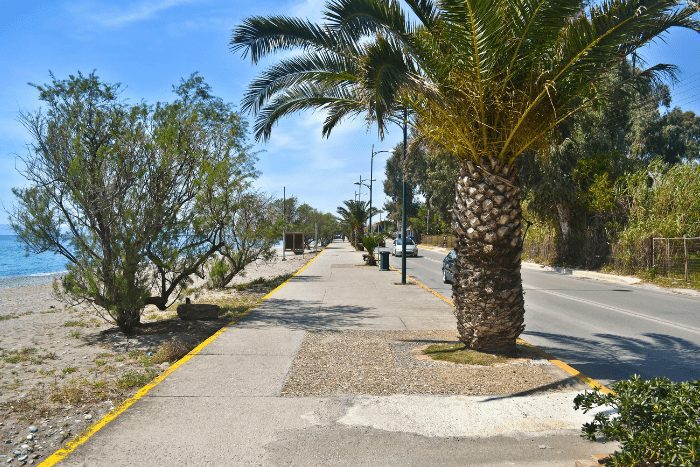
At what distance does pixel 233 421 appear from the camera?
522 centimetres

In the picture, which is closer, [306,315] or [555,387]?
[555,387]

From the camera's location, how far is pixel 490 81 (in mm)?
7398

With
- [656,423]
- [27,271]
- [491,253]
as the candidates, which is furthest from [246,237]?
[27,271]

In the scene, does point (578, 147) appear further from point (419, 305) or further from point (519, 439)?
point (519, 439)

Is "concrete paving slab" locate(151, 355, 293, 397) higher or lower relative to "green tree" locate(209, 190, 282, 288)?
lower

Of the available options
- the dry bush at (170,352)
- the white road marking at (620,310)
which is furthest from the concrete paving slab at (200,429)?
the white road marking at (620,310)

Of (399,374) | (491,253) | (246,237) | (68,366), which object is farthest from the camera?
(246,237)

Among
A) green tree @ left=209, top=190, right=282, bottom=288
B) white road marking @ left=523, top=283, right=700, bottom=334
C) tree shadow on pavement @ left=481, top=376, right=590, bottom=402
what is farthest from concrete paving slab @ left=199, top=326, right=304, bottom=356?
green tree @ left=209, top=190, right=282, bottom=288

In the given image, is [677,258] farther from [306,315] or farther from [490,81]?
[490,81]

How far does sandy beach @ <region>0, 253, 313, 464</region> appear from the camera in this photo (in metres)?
5.52

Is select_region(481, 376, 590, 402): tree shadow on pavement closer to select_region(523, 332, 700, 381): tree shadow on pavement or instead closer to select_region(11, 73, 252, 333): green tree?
select_region(523, 332, 700, 381): tree shadow on pavement

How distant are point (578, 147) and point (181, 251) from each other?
23940 mm

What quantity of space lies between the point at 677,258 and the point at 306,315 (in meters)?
16.4

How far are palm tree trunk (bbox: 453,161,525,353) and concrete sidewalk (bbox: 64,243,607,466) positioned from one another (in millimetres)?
1517
